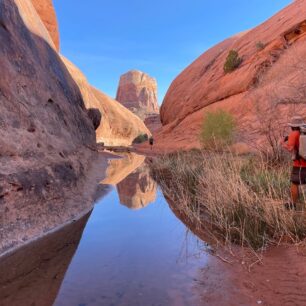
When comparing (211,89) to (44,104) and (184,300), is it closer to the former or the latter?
(44,104)

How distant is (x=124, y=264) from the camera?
464cm

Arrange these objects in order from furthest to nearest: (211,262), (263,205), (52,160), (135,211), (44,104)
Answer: (44,104)
(135,211)
(52,160)
(263,205)
(211,262)

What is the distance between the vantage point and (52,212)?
20.4 feet

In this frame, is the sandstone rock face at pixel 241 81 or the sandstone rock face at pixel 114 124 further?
the sandstone rock face at pixel 114 124

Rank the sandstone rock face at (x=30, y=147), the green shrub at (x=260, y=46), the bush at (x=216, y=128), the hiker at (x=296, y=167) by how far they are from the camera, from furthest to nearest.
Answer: the green shrub at (x=260, y=46), the bush at (x=216, y=128), the hiker at (x=296, y=167), the sandstone rock face at (x=30, y=147)

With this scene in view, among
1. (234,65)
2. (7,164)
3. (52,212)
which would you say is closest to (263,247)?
(52,212)

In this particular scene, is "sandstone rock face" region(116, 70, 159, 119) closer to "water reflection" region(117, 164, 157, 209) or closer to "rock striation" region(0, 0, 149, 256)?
"water reflection" region(117, 164, 157, 209)

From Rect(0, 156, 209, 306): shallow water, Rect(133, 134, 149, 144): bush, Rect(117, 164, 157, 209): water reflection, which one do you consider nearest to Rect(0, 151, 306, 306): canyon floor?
Rect(0, 156, 209, 306): shallow water

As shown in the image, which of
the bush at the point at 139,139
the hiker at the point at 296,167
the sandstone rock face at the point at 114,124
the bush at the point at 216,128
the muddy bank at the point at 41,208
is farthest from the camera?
the bush at the point at 139,139

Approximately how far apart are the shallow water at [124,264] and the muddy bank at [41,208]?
29cm

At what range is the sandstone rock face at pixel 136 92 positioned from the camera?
112938mm

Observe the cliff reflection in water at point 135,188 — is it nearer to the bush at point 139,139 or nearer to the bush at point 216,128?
the bush at point 216,128

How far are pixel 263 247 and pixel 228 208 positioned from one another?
1.40 meters

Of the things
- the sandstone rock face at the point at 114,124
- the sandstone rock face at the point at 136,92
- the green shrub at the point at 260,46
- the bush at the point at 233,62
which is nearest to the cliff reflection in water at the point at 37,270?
the green shrub at the point at 260,46
